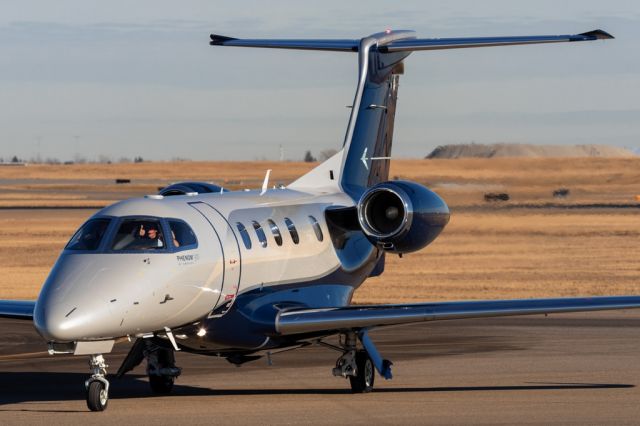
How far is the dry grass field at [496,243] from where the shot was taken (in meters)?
36.5

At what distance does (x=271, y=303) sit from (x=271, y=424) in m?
3.50

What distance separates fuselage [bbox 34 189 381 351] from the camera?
54.9 feet

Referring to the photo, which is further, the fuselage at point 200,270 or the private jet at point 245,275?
the private jet at point 245,275

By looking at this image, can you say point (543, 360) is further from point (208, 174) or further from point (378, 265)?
point (208, 174)

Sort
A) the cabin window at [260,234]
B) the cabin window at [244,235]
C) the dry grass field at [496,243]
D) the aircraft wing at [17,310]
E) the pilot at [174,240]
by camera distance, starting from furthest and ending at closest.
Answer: the dry grass field at [496,243], the cabin window at [260,234], the aircraft wing at [17,310], the cabin window at [244,235], the pilot at [174,240]

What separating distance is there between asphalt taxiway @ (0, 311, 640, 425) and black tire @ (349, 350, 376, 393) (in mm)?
216

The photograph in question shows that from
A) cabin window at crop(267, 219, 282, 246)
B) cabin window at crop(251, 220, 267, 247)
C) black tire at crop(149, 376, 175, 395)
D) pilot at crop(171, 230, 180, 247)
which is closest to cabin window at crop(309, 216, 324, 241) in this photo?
cabin window at crop(267, 219, 282, 246)

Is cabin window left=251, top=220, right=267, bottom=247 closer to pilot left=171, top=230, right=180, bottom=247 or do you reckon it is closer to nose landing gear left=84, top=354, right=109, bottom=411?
pilot left=171, top=230, right=180, bottom=247

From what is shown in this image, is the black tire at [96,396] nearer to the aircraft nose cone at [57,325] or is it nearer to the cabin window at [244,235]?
the aircraft nose cone at [57,325]

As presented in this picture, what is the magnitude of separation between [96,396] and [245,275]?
3.04m

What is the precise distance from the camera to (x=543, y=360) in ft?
76.2

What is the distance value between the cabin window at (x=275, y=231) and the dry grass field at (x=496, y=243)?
1322 centimetres

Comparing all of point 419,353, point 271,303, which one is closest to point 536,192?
point 419,353

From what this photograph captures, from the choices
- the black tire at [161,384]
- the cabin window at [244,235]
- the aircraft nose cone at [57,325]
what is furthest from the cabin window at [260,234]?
the aircraft nose cone at [57,325]
